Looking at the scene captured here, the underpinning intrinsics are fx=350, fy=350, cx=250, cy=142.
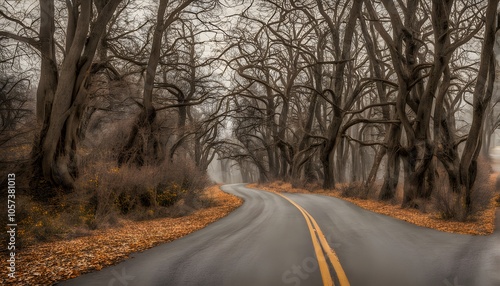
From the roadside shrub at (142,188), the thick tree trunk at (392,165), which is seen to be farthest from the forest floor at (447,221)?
the roadside shrub at (142,188)

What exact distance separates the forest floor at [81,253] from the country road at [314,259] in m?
0.34

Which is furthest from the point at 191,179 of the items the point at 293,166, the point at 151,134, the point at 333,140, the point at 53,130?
the point at 293,166

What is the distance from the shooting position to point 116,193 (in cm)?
1220

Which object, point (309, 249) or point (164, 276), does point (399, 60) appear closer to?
point (309, 249)

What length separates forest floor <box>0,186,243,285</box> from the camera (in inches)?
216

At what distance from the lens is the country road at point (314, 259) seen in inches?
201

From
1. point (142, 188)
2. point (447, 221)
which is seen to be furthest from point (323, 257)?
point (142, 188)

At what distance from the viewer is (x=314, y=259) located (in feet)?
20.1

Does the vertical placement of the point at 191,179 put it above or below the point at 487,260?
above

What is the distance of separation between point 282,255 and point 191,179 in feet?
36.0

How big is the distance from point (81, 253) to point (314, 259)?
176 inches
